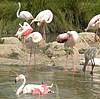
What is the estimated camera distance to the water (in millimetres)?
10002

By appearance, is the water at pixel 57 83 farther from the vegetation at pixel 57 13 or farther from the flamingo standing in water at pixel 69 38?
the vegetation at pixel 57 13

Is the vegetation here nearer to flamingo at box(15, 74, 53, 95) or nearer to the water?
the water

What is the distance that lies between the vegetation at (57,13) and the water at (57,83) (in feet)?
34.4

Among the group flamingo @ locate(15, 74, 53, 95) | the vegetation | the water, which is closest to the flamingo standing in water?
the water

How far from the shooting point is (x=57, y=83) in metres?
11.6

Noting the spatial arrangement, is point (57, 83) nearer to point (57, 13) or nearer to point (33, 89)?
point (33, 89)

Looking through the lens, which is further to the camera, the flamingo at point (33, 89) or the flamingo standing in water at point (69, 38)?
the flamingo standing in water at point (69, 38)

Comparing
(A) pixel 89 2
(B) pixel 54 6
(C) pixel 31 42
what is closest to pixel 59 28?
(B) pixel 54 6

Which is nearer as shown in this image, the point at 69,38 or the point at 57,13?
the point at 69,38

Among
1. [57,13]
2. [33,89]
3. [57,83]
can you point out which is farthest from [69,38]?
[57,13]

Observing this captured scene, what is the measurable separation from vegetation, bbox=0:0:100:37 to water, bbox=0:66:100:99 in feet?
34.4

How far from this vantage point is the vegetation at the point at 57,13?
80.7ft

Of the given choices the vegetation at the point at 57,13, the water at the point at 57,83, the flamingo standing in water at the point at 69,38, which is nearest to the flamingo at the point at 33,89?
the water at the point at 57,83

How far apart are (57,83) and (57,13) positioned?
1366cm
